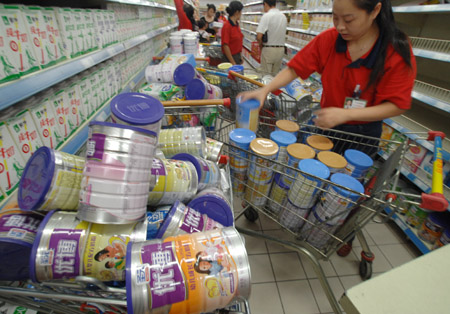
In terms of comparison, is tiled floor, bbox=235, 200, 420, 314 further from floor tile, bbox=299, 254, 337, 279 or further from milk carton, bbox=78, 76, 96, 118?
milk carton, bbox=78, 76, 96, 118

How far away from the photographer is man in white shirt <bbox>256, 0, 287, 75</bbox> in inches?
151

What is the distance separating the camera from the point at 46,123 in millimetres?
1040

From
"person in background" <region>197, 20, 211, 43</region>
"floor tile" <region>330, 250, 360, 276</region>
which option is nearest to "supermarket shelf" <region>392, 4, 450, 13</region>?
"floor tile" <region>330, 250, 360, 276</region>

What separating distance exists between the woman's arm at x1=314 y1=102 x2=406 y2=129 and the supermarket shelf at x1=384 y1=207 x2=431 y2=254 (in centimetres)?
119

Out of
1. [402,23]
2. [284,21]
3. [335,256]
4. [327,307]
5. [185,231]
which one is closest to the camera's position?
[185,231]

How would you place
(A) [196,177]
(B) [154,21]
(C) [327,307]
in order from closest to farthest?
(A) [196,177] → (C) [327,307] → (B) [154,21]

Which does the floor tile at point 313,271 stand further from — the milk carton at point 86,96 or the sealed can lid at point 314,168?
the milk carton at point 86,96

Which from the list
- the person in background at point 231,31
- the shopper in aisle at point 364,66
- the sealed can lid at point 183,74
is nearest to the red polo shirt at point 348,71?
the shopper in aisle at point 364,66

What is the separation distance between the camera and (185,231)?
2.51ft

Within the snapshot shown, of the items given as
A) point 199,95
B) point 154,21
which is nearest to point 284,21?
point 154,21

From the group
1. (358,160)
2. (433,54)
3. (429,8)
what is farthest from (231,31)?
(358,160)

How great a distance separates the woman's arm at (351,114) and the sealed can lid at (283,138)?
0.16m

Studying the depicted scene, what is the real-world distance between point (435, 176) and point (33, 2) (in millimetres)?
2116

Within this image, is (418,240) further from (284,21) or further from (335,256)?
(284,21)
